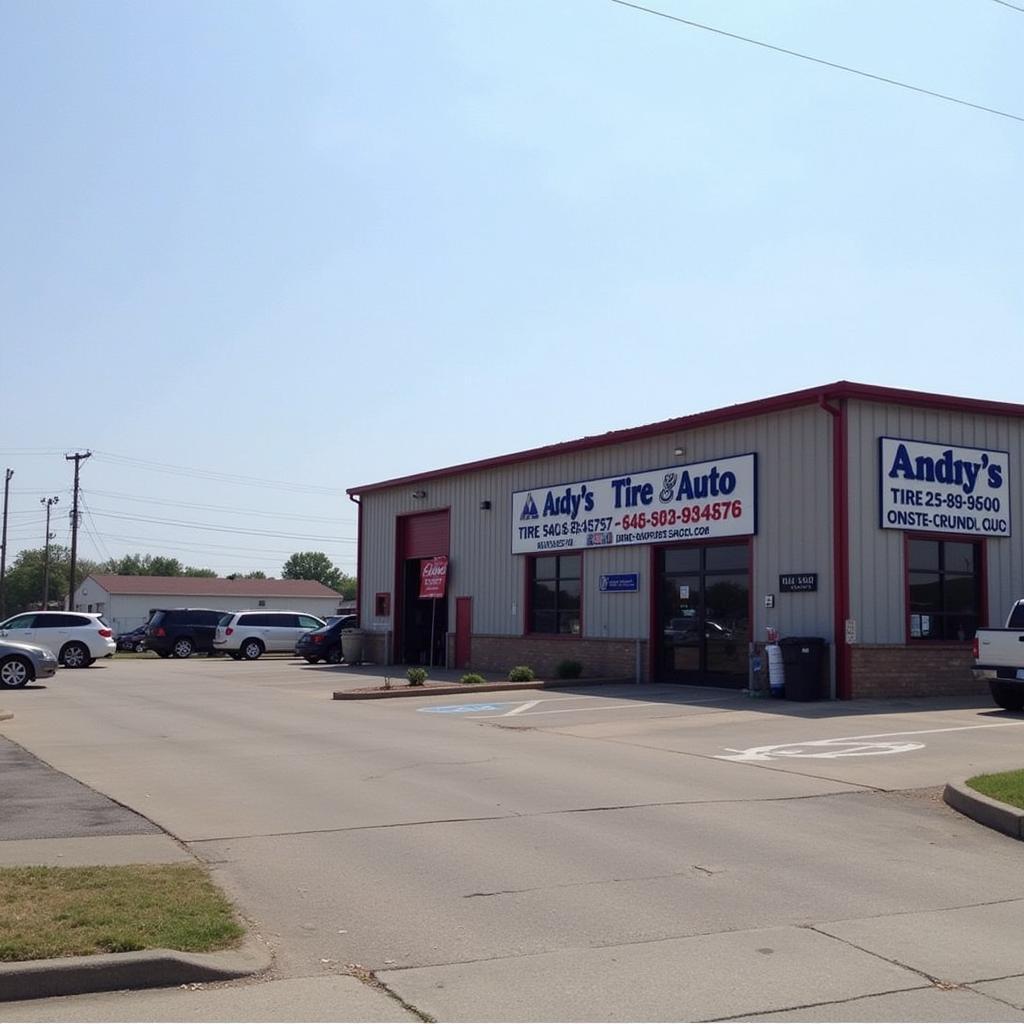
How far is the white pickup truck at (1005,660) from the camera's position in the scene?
749 inches

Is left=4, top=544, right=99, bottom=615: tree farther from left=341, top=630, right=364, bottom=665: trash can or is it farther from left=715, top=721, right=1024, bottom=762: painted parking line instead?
left=715, top=721, right=1024, bottom=762: painted parking line

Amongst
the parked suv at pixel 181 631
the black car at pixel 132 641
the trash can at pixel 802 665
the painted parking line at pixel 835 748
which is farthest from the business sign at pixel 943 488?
the black car at pixel 132 641

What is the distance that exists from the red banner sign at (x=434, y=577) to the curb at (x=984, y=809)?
23439mm

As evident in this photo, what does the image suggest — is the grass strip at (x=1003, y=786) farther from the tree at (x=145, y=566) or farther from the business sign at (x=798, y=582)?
the tree at (x=145, y=566)

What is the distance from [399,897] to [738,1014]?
2.69 m

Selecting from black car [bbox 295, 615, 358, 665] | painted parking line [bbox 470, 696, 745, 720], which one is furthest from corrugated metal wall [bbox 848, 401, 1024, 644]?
black car [bbox 295, 615, 358, 665]

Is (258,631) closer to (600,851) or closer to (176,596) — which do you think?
(600,851)

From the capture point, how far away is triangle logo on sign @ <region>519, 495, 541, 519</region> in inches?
1195

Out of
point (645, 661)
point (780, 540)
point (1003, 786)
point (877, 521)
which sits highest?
point (877, 521)

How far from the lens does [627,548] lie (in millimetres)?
27094

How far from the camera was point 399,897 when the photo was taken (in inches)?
301

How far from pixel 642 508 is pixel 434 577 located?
954 cm

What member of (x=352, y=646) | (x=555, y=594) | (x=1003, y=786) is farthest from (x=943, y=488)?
(x=352, y=646)

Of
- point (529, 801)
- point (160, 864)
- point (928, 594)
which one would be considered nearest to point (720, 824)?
point (529, 801)
